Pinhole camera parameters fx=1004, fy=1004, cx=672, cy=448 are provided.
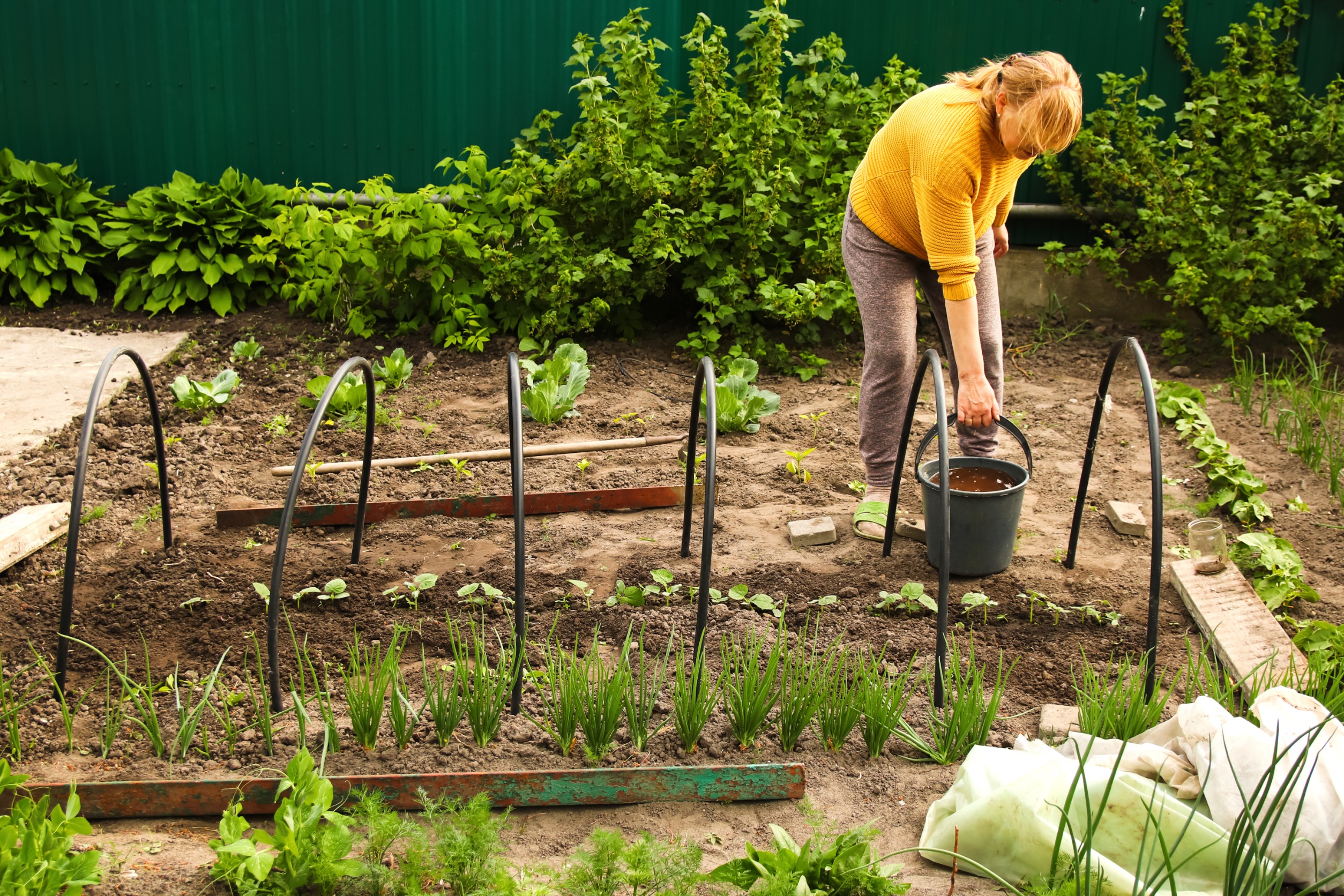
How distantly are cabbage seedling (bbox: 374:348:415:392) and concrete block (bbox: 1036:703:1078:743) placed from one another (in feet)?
11.8

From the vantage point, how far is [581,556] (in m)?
3.53

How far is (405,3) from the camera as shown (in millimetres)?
6172

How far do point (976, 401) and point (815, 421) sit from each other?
183 cm

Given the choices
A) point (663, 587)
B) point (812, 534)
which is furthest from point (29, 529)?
point (812, 534)

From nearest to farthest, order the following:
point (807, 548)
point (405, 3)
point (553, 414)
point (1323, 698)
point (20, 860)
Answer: point (20, 860)
point (1323, 698)
point (807, 548)
point (553, 414)
point (405, 3)

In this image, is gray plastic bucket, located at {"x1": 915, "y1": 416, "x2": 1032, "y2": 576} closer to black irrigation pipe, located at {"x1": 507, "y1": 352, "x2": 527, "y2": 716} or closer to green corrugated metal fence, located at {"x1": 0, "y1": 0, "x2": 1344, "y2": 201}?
black irrigation pipe, located at {"x1": 507, "y1": 352, "x2": 527, "y2": 716}

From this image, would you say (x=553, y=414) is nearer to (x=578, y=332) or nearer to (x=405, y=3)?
(x=578, y=332)

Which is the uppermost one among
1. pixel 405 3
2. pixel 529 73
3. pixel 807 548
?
pixel 405 3

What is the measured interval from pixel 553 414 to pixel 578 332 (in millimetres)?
1244

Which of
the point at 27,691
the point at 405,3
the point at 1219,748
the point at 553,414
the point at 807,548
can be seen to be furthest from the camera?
the point at 405,3

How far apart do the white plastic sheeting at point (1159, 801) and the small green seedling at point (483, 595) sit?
1451 mm

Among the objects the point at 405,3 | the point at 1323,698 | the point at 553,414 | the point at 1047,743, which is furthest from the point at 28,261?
the point at 1323,698

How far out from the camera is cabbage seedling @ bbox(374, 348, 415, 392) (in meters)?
5.09

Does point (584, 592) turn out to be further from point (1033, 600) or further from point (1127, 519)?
point (1127, 519)
